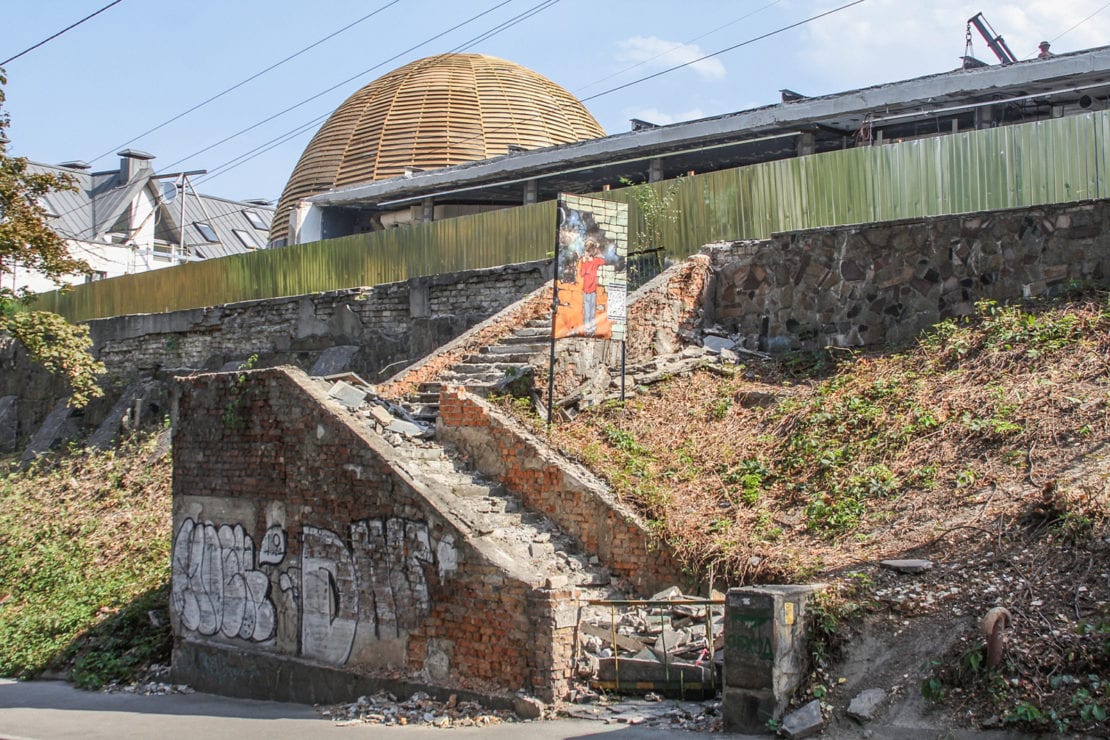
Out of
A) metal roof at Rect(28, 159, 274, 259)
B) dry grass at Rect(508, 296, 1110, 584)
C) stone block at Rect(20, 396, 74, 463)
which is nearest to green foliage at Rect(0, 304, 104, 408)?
stone block at Rect(20, 396, 74, 463)

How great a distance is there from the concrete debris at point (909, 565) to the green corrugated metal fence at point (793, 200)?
6.51 m

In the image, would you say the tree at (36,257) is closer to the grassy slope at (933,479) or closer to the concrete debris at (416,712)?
the grassy slope at (933,479)

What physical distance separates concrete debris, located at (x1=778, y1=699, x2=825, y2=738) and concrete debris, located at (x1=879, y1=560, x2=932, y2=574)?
135 centimetres

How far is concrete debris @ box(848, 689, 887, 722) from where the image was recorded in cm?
750

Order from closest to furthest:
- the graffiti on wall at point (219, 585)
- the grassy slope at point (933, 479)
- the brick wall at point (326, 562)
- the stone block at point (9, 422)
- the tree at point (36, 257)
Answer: the grassy slope at point (933, 479)
the brick wall at point (326, 562)
the graffiti on wall at point (219, 585)
the tree at point (36, 257)
the stone block at point (9, 422)

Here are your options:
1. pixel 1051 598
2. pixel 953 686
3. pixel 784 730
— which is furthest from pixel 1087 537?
pixel 784 730

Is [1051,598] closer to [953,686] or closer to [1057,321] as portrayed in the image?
[953,686]

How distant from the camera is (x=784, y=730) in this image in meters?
7.68

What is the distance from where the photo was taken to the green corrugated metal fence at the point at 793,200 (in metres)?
13.7

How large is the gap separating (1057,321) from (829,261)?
3090mm

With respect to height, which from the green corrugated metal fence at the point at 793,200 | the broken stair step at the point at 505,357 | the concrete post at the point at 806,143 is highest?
the concrete post at the point at 806,143

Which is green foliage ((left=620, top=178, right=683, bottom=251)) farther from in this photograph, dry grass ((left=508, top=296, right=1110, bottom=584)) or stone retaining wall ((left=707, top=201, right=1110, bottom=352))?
dry grass ((left=508, top=296, right=1110, bottom=584))

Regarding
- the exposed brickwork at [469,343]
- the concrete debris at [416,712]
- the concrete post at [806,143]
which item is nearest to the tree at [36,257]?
the exposed brickwork at [469,343]

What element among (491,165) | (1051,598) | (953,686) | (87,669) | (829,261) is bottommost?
(87,669)
